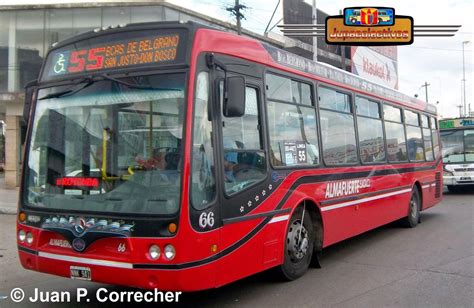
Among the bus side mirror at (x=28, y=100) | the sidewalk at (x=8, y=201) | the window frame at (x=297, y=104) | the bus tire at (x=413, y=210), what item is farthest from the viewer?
the sidewalk at (x=8, y=201)

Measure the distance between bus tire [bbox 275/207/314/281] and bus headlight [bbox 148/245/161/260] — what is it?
2.04 m

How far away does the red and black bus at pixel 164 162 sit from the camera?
14.5 feet

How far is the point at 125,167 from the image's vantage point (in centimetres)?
467

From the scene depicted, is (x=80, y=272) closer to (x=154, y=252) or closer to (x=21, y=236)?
(x=154, y=252)

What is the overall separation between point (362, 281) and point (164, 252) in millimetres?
2937

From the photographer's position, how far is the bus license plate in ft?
15.1

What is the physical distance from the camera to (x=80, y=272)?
466 centimetres

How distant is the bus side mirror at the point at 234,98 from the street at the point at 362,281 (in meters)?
2.11

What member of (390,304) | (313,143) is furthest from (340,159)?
(390,304)

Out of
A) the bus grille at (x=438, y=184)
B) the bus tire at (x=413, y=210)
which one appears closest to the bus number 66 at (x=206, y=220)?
the bus tire at (x=413, y=210)

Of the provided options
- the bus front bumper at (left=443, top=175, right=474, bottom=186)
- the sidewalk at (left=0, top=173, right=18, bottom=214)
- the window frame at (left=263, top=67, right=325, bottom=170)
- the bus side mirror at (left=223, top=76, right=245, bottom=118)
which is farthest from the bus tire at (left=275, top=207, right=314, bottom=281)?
the bus front bumper at (left=443, top=175, right=474, bottom=186)

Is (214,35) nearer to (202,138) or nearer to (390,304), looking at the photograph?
(202,138)

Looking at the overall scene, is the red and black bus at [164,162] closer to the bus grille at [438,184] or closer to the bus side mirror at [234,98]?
the bus side mirror at [234,98]

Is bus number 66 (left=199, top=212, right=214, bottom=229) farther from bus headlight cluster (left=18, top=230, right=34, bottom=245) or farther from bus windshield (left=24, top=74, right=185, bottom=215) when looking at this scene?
bus headlight cluster (left=18, top=230, right=34, bottom=245)
